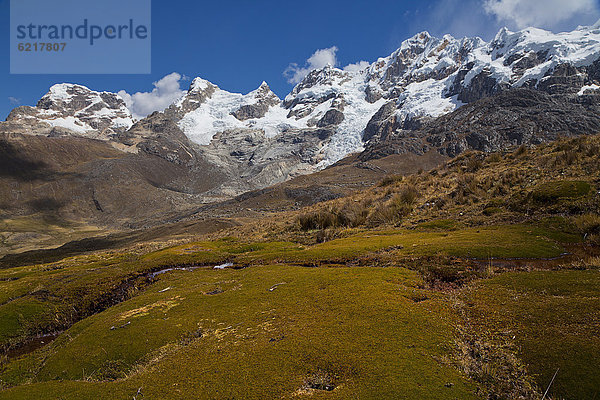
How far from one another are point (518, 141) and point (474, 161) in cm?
19750

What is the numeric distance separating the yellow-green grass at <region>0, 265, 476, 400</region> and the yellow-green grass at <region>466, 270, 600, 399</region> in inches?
40.3

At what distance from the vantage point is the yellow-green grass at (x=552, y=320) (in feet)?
14.7

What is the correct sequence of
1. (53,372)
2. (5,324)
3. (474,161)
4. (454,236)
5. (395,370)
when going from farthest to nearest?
(474,161) < (454,236) < (5,324) < (53,372) < (395,370)

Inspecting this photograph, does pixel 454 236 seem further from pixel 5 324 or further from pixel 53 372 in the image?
pixel 5 324

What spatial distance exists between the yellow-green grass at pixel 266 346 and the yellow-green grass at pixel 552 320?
1.02 metres

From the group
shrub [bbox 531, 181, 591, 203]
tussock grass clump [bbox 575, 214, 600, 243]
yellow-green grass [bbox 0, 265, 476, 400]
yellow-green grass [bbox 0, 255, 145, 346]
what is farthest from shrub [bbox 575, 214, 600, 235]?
yellow-green grass [bbox 0, 255, 145, 346]

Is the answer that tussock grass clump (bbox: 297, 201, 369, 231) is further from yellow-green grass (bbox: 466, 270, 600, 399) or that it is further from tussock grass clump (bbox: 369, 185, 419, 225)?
yellow-green grass (bbox: 466, 270, 600, 399)

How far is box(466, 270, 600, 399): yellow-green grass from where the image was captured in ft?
14.7

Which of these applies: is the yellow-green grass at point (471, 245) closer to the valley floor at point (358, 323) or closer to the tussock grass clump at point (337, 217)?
the valley floor at point (358, 323)

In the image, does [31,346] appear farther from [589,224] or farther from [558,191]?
[558,191]

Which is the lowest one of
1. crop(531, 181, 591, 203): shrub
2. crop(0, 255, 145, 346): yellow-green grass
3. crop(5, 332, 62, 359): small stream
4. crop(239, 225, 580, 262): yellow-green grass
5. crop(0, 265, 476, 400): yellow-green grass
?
crop(5, 332, 62, 359): small stream

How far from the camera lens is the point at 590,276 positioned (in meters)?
7.34

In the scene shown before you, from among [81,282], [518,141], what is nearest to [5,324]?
[81,282]

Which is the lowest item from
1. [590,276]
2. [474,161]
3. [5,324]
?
[5,324]
